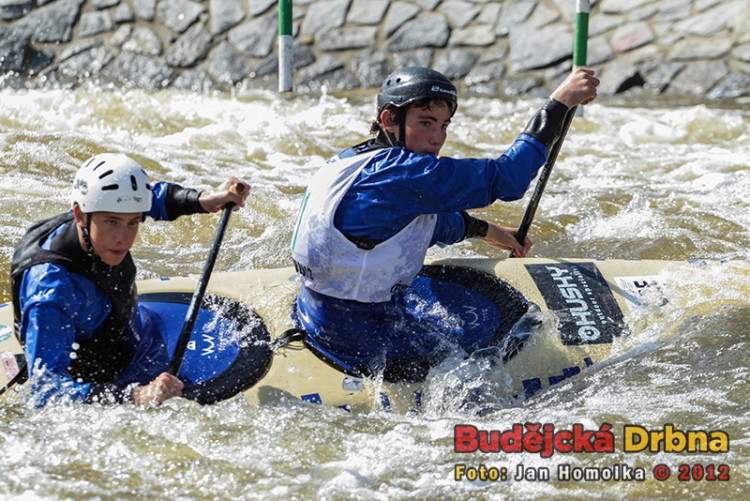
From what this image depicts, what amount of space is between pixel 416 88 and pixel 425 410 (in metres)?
1.13

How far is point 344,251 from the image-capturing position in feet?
11.0

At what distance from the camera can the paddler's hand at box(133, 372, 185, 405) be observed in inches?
117

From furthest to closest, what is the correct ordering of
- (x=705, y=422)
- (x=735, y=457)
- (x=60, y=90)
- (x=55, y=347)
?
(x=60, y=90), (x=705, y=422), (x=735, y=457), (x=55, y=347)

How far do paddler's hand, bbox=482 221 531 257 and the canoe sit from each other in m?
0.13

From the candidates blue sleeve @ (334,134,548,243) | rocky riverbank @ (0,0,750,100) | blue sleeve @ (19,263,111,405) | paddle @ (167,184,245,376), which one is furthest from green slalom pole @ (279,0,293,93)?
rocky riverbank @ (0,0,750,100)

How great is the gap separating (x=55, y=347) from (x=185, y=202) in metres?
0.82

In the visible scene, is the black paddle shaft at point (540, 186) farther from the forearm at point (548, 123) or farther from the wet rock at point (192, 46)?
the wet rock at point (192, 46)

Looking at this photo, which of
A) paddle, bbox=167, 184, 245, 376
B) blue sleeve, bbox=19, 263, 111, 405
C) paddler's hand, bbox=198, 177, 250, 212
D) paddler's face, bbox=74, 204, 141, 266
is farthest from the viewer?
paddler's hand, bbox=198, 177, 250, 212

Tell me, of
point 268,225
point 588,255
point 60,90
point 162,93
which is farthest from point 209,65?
point 588,255

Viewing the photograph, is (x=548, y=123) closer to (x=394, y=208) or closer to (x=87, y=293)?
(x=394, y=208)

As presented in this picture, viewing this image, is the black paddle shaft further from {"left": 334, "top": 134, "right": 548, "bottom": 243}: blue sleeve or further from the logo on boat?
{"left": 334, "top": 134, "right": 548, "bottom": 243}: blue sleeve

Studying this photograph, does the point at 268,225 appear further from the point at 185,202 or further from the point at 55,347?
the point at 55,347

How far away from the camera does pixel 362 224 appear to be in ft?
10.9

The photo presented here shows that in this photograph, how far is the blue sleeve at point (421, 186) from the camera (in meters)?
3.24
